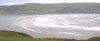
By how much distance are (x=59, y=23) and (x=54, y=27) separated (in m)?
0.47

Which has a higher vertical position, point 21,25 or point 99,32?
point 21,25

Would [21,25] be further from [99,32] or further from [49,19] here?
[99,32]

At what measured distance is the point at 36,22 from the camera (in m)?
6.70

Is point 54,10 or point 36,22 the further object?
point 36,22

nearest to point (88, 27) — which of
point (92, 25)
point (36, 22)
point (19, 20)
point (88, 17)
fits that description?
point (92, 25)

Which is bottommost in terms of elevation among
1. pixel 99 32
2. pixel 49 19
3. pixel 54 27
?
pixel 99 32

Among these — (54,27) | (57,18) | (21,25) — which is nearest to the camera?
(54,27)

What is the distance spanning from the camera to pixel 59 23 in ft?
21.0

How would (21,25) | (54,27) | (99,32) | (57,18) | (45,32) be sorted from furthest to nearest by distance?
1. (57,18)
2. (21,25)
3. (54,27)
4. (45,32)
5. (99,32)

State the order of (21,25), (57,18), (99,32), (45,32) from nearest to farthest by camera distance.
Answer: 1. (99,32)
2. (45,32)
3. (21,25)
4. (57,18)

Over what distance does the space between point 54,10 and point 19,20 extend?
1216 millimetres

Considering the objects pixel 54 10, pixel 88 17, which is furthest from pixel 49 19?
pixel 88 17

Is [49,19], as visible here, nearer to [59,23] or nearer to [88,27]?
[59,23]

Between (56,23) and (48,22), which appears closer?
(48,22)
